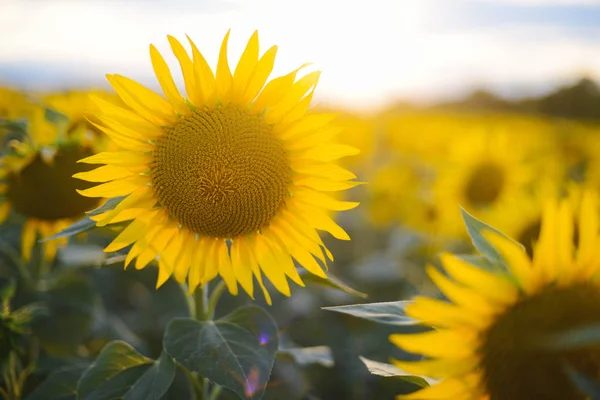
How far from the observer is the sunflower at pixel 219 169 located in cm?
161

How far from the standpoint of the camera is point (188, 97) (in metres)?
1.65

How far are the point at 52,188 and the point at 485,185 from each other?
10.5ft

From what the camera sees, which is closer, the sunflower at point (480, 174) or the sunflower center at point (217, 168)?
the sunflower center at point (217, 168)

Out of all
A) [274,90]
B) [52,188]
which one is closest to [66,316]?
[52,188]

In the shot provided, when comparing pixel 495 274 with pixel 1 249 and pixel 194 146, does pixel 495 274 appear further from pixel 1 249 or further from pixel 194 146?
pixel 1 249

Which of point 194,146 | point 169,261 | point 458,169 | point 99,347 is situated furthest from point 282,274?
point 458,169

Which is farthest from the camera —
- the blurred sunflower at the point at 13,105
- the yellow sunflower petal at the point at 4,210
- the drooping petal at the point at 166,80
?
the blurred sunflower at the point at 13,105

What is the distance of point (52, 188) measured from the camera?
7.32 feet

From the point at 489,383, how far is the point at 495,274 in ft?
0.81

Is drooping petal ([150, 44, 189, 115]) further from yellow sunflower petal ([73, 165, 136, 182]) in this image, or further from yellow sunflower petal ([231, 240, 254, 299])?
yellow sunflower petal ([231, 240, 254, 299])

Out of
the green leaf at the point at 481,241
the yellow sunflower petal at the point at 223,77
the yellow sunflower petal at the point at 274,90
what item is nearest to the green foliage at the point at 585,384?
the green leaf at the point at 481,241

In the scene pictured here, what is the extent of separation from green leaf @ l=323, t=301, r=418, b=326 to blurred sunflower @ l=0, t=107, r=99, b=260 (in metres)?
1.31

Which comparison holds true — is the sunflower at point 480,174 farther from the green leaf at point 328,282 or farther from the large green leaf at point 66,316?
the large green leaf at point 66,316

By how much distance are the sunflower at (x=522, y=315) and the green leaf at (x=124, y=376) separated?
0.82m
